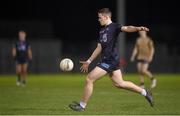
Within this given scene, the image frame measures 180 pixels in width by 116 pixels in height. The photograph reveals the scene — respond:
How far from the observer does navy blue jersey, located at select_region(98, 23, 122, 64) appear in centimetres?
1814

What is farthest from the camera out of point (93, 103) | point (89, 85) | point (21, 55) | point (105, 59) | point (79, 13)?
point (79, 13)

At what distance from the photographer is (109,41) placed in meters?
18.2

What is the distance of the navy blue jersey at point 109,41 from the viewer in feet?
59.5

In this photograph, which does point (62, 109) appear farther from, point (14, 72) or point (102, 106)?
point (14, 72)

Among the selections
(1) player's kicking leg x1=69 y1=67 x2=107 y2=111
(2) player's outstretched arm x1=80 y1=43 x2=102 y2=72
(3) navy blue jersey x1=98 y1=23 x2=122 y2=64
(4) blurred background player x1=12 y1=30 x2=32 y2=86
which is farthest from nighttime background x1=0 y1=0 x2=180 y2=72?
(1) player's kicking leg x1=69 y1=67 x2=107 y2=111

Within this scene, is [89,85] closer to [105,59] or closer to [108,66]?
[108,66]

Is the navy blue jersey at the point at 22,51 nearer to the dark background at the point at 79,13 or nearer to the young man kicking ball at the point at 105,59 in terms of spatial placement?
the young man kicking ball at the point at 105,59

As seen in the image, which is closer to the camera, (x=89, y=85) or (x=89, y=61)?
(x=89, y=85)

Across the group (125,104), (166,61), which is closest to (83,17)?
(166,61)

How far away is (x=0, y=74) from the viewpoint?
4622cm

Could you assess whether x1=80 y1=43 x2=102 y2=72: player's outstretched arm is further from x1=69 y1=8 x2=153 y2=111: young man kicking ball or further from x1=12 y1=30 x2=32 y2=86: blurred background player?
x1=12 y1=30 x2=32 y2=86: blurred background player

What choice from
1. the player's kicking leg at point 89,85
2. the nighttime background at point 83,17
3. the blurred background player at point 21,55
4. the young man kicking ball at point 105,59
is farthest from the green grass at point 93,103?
the nighttime background at point 83,17

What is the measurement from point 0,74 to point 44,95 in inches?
879

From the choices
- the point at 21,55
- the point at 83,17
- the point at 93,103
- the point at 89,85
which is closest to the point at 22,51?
the point at 21,55
